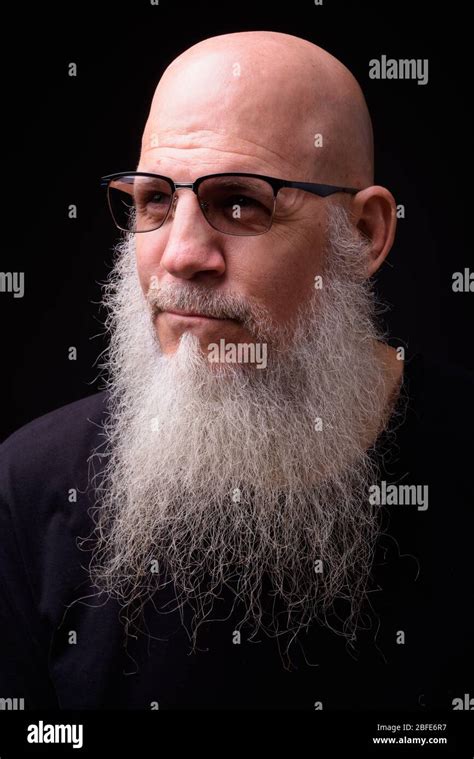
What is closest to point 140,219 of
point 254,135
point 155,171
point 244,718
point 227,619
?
→ point 155,171

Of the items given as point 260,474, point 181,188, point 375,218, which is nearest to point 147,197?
point 181,188

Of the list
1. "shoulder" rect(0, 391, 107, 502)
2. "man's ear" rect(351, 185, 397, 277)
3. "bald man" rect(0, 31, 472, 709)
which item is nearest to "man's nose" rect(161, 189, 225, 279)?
"bald man" rect(0, 31, 472, 709)

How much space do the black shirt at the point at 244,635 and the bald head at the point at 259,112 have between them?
768mm

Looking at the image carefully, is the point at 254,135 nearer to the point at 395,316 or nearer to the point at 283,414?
the point at 283,414

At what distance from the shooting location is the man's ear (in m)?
3.20

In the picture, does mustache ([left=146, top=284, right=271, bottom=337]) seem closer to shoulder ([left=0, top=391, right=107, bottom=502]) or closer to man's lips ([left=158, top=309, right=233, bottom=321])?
man's lips ([left=158, top=309, right=233, bottom=321])

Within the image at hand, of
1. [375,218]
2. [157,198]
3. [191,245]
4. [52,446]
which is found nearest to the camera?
[191,245]

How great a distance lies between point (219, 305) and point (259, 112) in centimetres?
53

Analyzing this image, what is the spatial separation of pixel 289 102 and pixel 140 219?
21.0 inches

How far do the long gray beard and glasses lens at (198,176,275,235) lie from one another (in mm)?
250

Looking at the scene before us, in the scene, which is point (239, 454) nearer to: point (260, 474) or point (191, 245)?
point (260, 474)

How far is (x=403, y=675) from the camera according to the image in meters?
3.09

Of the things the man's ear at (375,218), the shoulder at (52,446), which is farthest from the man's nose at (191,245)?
the shoulder at (52,446)

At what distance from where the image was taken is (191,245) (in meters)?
2.93
